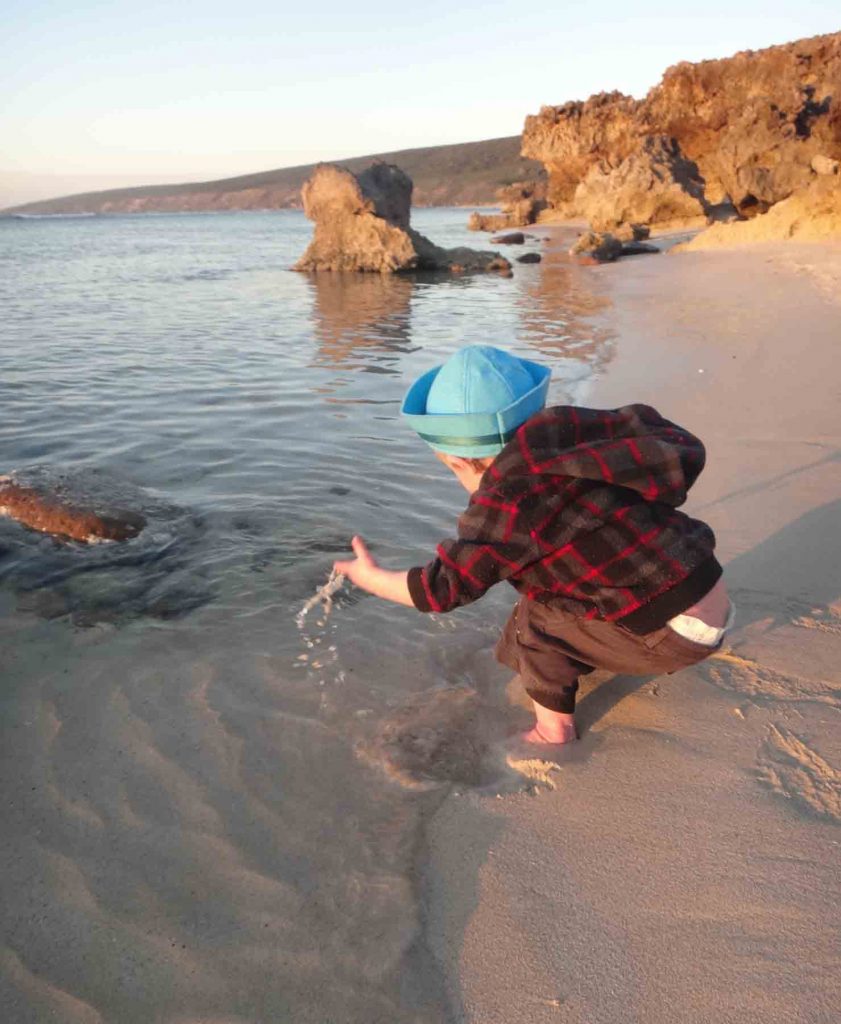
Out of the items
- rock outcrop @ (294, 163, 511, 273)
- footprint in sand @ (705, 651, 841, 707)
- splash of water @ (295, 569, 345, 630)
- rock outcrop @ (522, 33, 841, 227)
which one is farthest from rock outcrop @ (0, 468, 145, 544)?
rock outcrop @ (522, 33, 841, 227)

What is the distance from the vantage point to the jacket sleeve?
6.35ft

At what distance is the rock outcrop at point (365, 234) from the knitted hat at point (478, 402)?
19641 mm

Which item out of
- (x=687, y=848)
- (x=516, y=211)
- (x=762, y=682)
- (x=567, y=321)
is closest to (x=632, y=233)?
(x=567, y=321)

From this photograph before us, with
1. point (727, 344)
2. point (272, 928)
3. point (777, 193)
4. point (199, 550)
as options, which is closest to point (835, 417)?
point (727, 344)

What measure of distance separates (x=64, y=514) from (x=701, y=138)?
41968 millimetres

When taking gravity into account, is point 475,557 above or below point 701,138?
below

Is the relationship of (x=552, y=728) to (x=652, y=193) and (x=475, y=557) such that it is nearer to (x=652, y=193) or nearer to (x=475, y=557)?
(x=475, y=557)

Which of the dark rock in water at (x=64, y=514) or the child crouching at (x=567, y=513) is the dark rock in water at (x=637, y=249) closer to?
the dark rock in water at (x=64, y=514)

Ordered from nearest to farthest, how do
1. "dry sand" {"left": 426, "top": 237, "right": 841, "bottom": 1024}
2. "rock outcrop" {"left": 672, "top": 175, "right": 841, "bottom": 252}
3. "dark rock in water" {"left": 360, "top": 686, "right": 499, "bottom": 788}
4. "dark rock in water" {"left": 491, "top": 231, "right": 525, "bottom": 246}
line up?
1. "dry sand" {"left": 426, "top": 237, "right": 841, "bottom": 1024}
2. "dark rock in water" {"left": 360, "top": 686, "right": 499, "bottom": 788}
3. "rock outcrop" {"left": 672, "top": 175, "right": 841, "bottom": 252}
4. "dark rock in water" {"left": 491, "top": 231, "right": 525, "bottom": 246}

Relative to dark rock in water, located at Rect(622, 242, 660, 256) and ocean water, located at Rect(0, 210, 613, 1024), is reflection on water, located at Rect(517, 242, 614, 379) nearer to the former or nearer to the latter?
ocean water, located at Rect(0, 210, 613, 1024)


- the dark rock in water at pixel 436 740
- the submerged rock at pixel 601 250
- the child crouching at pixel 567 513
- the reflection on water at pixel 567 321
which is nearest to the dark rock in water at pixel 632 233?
the submerged rock at pixel 601 250

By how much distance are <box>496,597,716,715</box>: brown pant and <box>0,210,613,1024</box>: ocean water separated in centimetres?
28

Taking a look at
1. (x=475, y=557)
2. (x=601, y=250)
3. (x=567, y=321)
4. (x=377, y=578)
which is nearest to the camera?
(x=475, y=557)

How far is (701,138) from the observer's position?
126 ft
